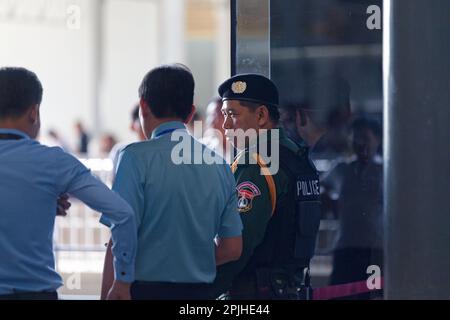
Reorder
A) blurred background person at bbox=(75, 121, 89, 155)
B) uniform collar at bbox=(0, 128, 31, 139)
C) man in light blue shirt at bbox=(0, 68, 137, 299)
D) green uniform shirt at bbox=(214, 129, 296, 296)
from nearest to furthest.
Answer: man in light blue shirt at bbox=(0, 68, 137, 299)
uniform collar at bbox=(0, 128, 31, 139)
green uniform shirt at bbox=(214, 129, 296, 296)
blurred background person at bbox=(75, 121, 89, 155)

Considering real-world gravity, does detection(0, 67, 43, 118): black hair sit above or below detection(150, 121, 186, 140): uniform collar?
above

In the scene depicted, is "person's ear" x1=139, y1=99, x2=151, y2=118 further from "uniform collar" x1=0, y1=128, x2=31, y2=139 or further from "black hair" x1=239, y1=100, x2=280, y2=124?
"black hair" x1=239, y1=100, x2=280, y2=124

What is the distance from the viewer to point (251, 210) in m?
4.02

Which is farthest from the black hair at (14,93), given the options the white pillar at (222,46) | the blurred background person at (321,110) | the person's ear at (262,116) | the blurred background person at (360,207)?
the white pillar at (222,46)

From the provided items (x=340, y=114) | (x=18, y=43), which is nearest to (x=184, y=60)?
(x=18, y=43)

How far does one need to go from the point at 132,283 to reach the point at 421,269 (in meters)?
1.04

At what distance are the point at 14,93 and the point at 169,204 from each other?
25.8 inches

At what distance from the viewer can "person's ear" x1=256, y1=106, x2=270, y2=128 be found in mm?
4270

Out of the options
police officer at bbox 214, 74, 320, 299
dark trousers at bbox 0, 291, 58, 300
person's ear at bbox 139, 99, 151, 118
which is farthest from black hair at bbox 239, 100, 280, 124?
dark trousers at bbox 0, 291, 58, 300

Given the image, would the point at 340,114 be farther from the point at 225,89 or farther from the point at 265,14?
the point at 225,89

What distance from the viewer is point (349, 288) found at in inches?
206

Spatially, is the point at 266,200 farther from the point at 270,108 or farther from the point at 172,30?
the point at 172,30

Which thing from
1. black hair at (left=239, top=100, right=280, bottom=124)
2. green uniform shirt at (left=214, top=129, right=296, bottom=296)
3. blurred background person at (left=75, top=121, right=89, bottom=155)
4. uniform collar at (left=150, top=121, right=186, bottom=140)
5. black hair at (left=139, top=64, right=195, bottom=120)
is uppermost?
black hair at (left=139, top=64, right=195, bottom=120)
